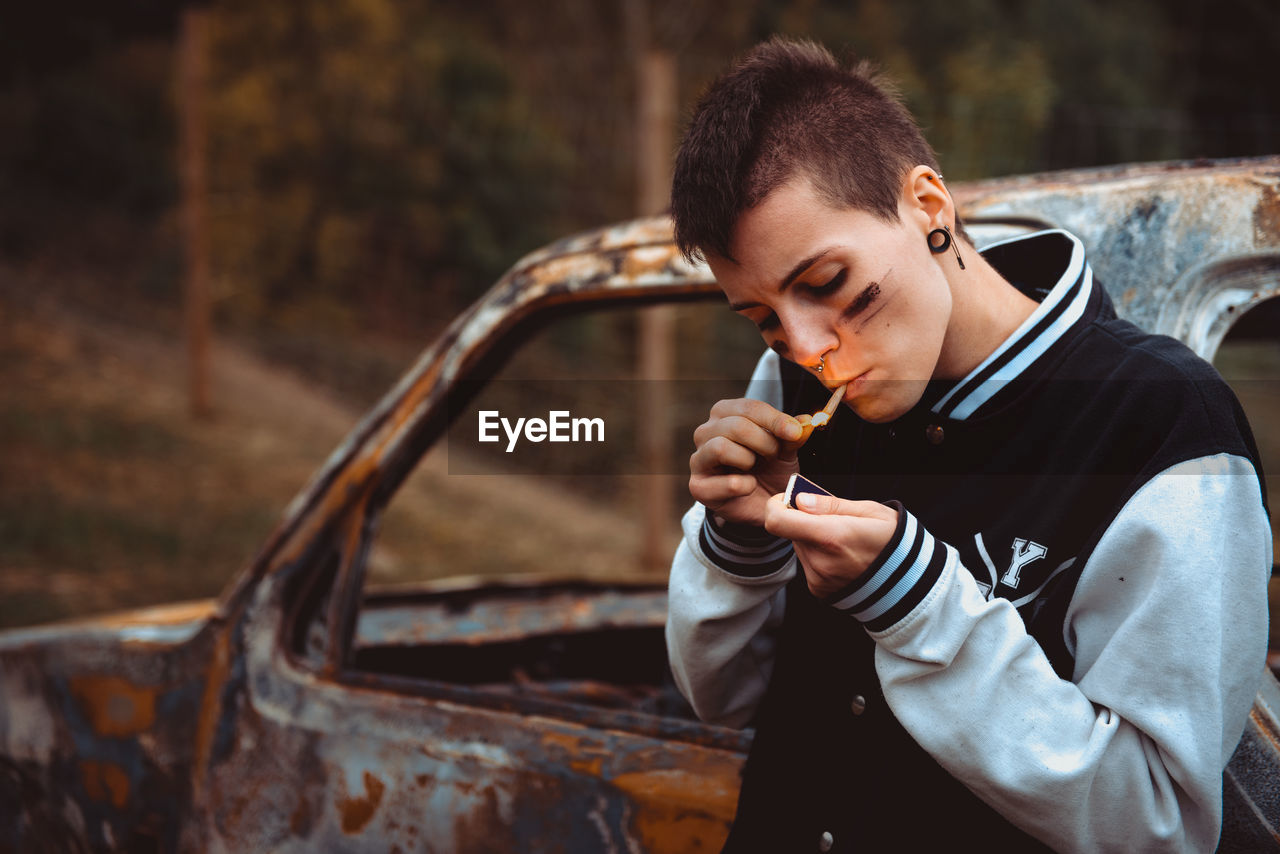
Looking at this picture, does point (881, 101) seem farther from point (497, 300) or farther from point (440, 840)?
point (440, 840)

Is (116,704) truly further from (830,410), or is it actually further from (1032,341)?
(1032,341)

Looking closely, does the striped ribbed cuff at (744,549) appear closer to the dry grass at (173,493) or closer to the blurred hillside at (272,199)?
the dry grass at (173,493)

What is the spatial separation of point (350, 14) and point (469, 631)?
9917 millimetres

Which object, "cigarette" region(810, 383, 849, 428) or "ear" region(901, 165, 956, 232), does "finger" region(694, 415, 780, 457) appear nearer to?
"cigarette" region(810, 383, 849, 428)

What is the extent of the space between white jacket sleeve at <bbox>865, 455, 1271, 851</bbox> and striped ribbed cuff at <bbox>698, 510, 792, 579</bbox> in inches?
9.4

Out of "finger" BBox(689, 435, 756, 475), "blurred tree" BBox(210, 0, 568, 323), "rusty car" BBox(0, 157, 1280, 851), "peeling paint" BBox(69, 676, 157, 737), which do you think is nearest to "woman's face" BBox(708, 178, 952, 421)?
"finger" BBox(689, 435, 756, 475)

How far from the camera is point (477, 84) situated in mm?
10031

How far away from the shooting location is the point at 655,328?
194 inches

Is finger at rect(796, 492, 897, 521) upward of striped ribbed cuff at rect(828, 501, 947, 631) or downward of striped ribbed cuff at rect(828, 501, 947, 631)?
upward

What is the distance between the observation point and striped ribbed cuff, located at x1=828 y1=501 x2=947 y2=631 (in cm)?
100

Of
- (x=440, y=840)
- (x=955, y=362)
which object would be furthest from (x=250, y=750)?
(x=955, y=362)

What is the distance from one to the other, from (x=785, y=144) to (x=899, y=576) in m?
0.50

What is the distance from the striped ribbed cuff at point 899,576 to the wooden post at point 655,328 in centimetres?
356

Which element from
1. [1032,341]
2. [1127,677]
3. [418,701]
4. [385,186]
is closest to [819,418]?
[1032,341]
